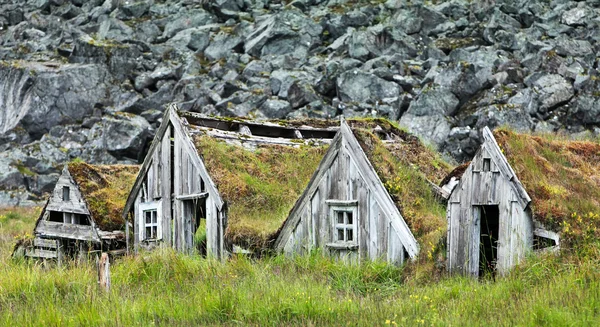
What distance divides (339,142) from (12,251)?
11672 mm

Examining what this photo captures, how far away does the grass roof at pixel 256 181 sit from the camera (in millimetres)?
18250

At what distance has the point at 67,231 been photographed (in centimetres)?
2259

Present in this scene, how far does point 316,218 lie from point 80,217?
8.64m

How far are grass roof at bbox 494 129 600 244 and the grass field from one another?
56 cm

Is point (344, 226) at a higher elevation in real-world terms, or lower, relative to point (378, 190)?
lower

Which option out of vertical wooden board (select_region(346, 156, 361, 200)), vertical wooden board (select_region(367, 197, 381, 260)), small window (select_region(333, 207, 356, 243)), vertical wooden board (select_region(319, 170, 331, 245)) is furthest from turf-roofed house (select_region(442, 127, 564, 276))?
vertical wooden board (select_region(319, 170, 331, 245))

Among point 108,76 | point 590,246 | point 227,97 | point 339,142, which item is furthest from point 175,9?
point 590,246

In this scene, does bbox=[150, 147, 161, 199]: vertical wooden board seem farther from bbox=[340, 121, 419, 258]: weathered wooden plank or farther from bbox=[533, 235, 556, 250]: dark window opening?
bbox=[533, 235, 556, 250]: dark window opening

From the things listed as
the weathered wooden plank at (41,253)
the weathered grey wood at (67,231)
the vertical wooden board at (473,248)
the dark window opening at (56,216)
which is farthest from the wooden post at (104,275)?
the dark window opening at (56,216)

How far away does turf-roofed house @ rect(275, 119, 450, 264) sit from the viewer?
15906mm

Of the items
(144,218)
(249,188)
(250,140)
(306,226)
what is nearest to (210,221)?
(249,188)

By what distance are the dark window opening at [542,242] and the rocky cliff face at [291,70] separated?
109 feet

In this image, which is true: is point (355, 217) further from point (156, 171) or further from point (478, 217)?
point (156, 171)

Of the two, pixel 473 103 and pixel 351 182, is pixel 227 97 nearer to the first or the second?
pixel 473 103
